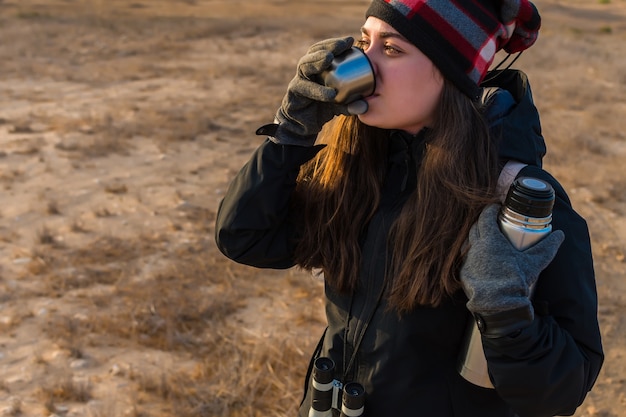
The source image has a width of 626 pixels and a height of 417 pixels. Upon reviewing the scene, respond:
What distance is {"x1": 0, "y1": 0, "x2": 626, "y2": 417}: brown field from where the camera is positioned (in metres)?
4.05

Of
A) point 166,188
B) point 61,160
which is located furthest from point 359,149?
point 61,160

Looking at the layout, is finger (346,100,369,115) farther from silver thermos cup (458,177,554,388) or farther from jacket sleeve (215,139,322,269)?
silver thermos cup (458,177,554,388)

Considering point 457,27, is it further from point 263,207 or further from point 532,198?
point 263,207

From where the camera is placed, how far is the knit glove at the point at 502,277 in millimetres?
1490

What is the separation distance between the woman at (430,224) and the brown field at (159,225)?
6.56ft

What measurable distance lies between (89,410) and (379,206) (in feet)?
8.27

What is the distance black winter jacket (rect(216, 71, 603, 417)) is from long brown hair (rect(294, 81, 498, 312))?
0.13 feet

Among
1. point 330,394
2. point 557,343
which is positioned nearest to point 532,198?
point 557,343

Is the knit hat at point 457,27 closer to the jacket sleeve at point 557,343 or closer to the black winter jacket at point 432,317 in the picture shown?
the black winter jacket at point 432,317

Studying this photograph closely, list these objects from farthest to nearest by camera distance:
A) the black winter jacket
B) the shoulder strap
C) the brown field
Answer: the brown field
the shoulder strap
the black winter jacket

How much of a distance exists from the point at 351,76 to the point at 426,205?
375mm

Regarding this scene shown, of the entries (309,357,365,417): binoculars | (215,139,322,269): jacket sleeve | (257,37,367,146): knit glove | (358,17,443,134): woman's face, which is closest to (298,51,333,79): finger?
(257,37,367,146): knit glove

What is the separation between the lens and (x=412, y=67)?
179 cm

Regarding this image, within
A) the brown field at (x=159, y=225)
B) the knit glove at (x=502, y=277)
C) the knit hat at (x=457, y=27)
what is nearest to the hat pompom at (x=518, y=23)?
the knit hat at (x=457, y=27)
